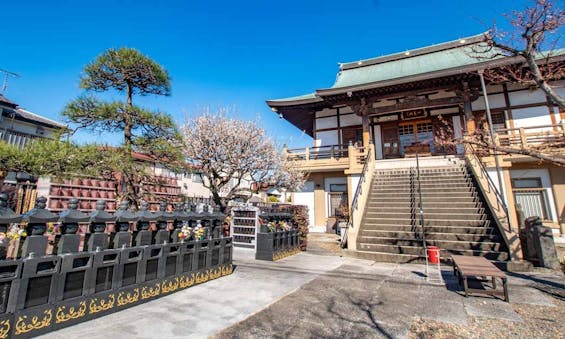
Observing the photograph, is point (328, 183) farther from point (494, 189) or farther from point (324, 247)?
point (494, 189)

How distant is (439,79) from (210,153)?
37.8ft

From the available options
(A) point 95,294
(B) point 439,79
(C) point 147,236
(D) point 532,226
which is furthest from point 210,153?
(B) point 439,79

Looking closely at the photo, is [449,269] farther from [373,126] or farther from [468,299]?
[373,126]

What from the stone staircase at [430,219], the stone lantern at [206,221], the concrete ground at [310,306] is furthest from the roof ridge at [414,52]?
the stone lantern at [206,221]

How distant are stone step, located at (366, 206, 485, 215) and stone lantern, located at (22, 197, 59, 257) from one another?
9.77 metres

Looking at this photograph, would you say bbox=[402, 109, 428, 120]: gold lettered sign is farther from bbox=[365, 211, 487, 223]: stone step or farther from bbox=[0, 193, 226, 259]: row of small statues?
bbox=[0, 193, 226, 259]: row of small statues

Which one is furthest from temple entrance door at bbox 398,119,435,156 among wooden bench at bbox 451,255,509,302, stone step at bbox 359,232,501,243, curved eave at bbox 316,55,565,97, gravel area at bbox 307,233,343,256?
wooden bench at bbox 451,255,509,302

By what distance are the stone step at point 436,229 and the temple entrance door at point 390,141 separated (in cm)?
828

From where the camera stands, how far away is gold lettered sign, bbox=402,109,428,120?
51.6 feet

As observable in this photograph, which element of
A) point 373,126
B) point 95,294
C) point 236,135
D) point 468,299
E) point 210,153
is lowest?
point 468,299

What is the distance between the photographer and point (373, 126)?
56.0 feet

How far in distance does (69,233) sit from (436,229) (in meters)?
9.63

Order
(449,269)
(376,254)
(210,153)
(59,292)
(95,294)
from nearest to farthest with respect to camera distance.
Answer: (59,292)
(95,294)
(449,269)
(376,254)
(210,153)

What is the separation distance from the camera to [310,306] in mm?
4164
